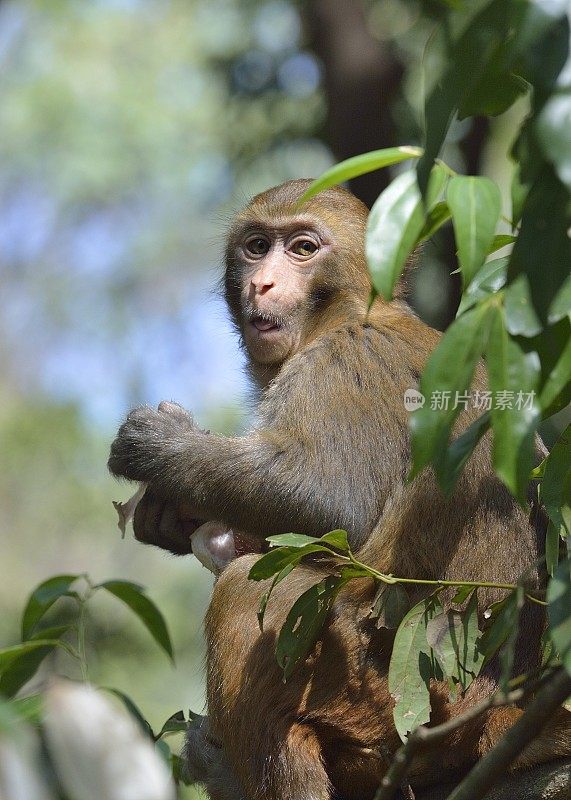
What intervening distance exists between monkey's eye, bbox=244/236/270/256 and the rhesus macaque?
0.55 metres

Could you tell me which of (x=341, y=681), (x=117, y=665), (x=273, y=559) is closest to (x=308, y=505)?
(x=341, y=681)

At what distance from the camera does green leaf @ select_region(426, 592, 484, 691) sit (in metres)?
3.48

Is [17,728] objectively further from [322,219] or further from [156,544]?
[322,219]

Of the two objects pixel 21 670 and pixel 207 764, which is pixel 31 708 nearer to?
pixel 21 670

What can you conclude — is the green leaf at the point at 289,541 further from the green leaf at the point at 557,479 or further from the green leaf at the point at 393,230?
the green leaf at the point at 393,230

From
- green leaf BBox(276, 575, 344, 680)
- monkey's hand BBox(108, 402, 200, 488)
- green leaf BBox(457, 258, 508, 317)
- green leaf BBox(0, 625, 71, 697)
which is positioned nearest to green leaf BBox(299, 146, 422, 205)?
green leaf BBox(457, 258, 508, 317)

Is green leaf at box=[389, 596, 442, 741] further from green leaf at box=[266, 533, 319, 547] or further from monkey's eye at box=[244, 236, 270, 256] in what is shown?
monkey's eye at box=[244, 236, 270, 256]

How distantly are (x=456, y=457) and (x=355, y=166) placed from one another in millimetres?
656

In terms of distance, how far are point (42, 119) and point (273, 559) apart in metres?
27.4

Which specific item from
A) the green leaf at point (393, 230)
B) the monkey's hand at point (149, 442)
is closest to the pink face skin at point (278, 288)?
the monkey's hand at point (149, 442)

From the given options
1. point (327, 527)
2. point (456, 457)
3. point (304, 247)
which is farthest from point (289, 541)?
point (304, 247)

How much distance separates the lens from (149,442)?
15.9 feet

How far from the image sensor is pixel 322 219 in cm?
545

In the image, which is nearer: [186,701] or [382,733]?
[382,733]
